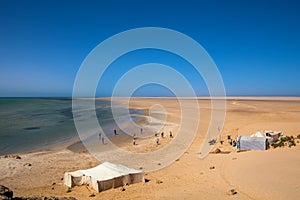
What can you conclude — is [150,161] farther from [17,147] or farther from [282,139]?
[17,147]

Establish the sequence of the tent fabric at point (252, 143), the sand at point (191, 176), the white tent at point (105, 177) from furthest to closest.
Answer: the tent fabric at point (252, 143) → the white tent at point (105, 177) → the sand at point (191, 176)

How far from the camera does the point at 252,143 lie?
20.8 m

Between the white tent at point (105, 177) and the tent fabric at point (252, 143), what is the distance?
36.6 feet

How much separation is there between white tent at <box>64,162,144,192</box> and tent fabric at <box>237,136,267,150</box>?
1117 centimetres

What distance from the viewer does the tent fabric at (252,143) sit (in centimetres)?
2046

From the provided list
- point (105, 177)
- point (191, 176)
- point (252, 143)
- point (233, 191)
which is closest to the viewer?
point (233, 191)

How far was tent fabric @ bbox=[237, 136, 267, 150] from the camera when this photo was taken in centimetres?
2046

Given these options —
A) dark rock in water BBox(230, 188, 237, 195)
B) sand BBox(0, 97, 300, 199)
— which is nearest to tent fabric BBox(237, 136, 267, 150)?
sand BBox(0, 97, 300, 199)

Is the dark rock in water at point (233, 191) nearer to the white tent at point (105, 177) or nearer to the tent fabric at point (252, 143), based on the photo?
the white tent at point (105, 177)

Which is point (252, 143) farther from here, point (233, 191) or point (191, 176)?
point (233, 191)

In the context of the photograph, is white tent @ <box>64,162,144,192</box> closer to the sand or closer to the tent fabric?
the sand

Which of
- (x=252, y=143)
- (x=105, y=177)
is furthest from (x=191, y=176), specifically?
(x=252, y=143)

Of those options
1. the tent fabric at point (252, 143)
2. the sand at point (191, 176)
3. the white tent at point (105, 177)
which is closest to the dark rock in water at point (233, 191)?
the sand at point (191, 176)

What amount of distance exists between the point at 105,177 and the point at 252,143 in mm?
13713
